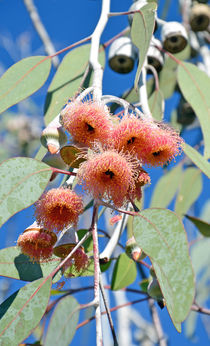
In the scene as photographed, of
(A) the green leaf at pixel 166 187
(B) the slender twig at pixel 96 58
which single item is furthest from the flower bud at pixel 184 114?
(B) the slender twig at pixel 96 58

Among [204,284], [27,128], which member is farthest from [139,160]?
[27,128]

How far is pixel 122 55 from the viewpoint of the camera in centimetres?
182

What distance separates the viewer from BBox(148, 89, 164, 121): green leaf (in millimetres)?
1652

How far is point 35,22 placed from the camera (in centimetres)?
259

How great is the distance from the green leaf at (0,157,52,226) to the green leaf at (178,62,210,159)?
1.75ft

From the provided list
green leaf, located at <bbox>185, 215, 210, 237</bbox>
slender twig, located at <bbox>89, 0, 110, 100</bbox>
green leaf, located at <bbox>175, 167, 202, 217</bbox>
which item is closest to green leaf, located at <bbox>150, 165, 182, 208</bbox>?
green leaf, located at <bbox>175, 167, 202, 217</bbox>

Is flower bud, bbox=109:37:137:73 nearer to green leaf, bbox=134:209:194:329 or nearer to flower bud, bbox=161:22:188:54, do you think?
flower bud, bbox=161:22:188:54

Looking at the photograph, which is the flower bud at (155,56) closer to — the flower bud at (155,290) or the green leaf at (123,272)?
the green leaf at (123,272)

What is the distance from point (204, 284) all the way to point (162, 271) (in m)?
1.50

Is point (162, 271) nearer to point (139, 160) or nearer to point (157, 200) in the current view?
point (139, 160)

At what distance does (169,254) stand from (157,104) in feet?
3.23

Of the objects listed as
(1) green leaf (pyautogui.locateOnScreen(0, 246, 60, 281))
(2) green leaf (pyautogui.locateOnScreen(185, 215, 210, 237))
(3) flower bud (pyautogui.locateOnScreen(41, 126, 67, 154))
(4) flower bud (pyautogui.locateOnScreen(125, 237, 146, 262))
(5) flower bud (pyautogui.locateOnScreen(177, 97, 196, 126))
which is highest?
(5) flower bud (pyautogui.locateOnScreen(177, 97, 196, 126))

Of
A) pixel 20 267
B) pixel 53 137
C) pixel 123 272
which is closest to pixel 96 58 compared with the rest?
pixel 53 137

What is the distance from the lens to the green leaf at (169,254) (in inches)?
30.2
